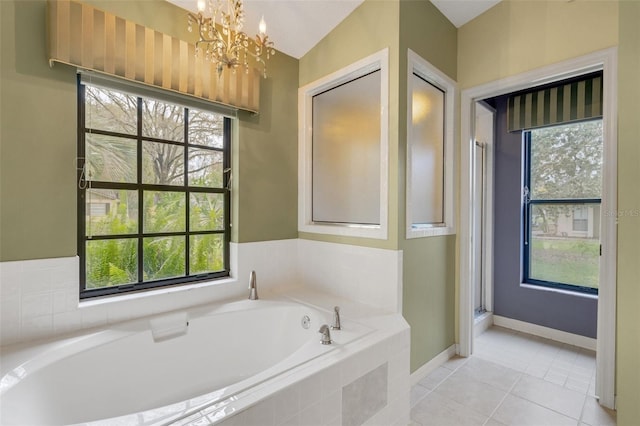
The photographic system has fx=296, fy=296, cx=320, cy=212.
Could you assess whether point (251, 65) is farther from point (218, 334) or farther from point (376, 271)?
point (218, 334)

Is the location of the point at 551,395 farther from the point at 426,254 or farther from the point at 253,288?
the point at 253,288

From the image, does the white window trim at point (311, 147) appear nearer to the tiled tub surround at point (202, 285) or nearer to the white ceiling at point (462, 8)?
the tiled tub surround at point (202, 285)

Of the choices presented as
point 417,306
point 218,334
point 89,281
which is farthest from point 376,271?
point 89,281

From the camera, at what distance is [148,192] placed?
1.99 meters

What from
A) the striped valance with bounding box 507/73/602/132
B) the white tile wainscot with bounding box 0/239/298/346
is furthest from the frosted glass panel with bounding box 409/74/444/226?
the white tile wainscot with bounding box 0/239/298/346

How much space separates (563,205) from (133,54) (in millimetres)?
3807

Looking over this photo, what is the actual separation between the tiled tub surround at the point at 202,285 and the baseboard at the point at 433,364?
61 centimetres

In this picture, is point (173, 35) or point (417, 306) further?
point (417, 306)

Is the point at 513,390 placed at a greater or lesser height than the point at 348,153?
lesser

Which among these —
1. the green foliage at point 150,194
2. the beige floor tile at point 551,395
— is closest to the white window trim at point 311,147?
the green foliage at point 150,194

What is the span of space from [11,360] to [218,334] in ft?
3.16

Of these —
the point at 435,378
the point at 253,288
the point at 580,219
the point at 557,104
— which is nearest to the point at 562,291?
the point at 580,219

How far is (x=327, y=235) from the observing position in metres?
2.46


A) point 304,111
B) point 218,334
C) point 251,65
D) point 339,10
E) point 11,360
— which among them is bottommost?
point 218,334
